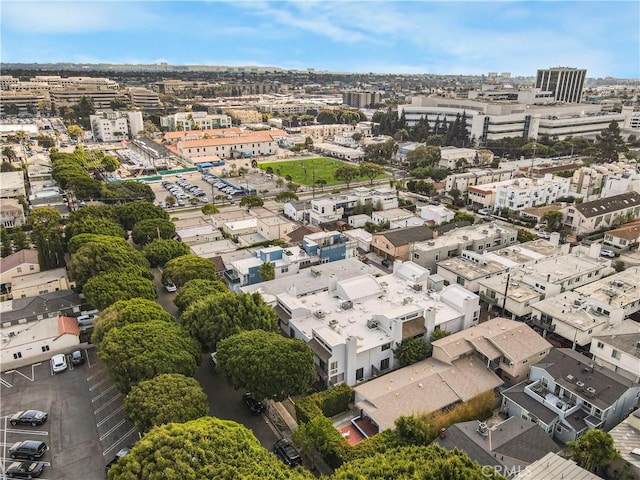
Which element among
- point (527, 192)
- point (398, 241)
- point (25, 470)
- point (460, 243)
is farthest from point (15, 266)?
point (527, 192)

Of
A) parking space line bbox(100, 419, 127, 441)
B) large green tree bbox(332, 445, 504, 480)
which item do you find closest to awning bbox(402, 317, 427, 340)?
large green tree bbox(332, 445, 504, 480)

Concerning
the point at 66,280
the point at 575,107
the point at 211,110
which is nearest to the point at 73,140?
the point at 211,110

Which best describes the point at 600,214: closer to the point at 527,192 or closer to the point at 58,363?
the point at 527,192

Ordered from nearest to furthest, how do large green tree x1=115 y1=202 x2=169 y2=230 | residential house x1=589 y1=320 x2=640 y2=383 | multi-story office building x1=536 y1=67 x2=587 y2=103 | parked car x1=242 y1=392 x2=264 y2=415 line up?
parked car x1=242 y1=392 x2=264 y2=415 < residential house x1=589 y1=320 x2=640 y2=383 < large green tree x1=115 y1=202 x2=169 y2=230 < multi-story office building x1=536 y1=67 x2=587 y2=103

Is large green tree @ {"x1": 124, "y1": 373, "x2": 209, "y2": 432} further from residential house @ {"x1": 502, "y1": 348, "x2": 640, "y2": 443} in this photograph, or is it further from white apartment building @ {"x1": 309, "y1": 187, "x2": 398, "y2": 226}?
white apartment building @ {"x1": 309, "y1": 187, "x2": 398, "y2": 226}

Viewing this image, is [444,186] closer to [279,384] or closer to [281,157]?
[281,157]

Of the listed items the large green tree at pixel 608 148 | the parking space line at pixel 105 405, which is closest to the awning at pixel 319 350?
the parking space line at pixel 105 405
